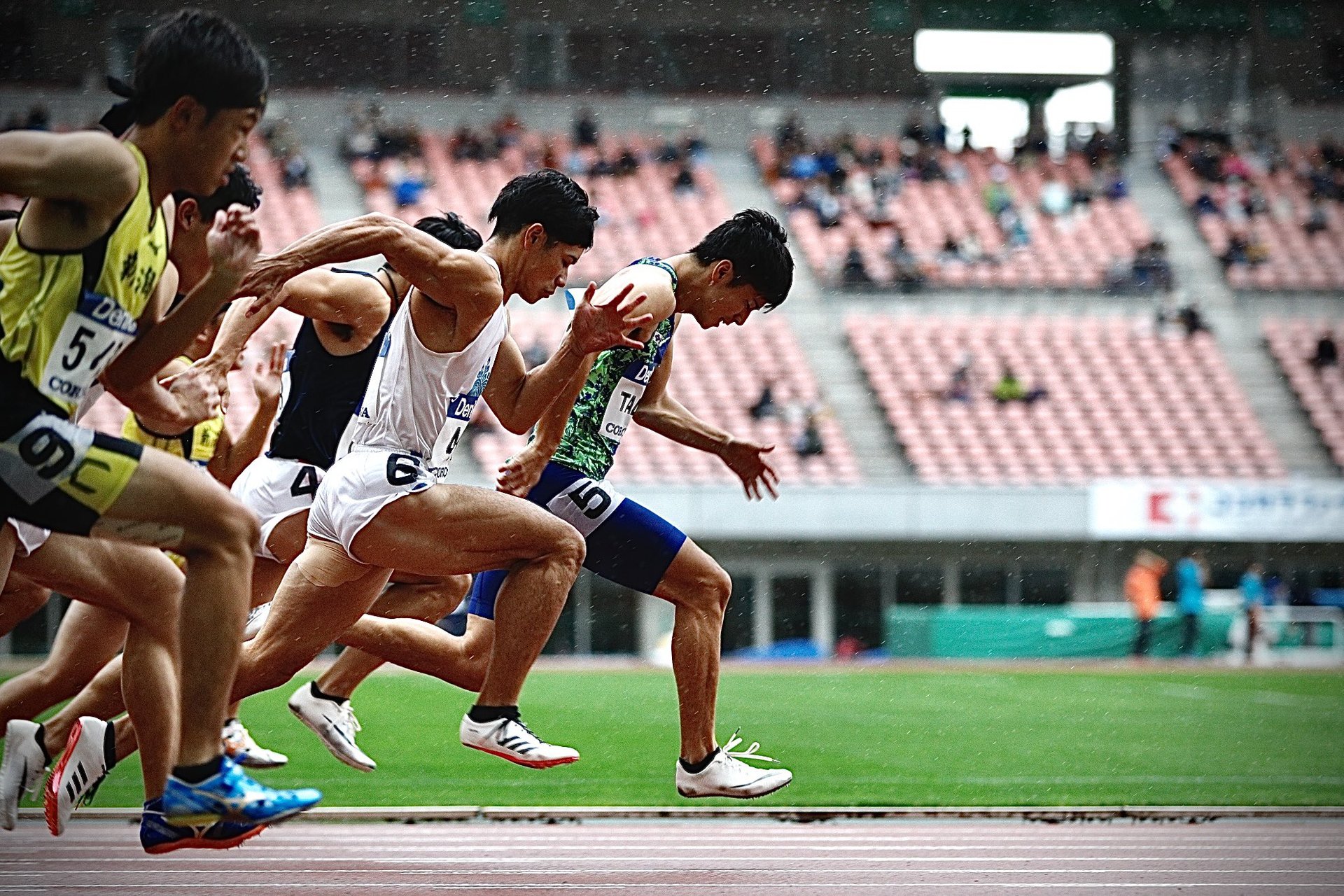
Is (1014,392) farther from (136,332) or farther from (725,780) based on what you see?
Result: (136,332)

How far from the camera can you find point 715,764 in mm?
6242

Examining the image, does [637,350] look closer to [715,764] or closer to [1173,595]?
[715,764]

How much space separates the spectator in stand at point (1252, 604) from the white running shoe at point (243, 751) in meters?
18.4

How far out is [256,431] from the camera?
7035mm

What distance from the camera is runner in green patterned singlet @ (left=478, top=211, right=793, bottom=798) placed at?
20.4 ft

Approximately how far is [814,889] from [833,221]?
24237 millimetres

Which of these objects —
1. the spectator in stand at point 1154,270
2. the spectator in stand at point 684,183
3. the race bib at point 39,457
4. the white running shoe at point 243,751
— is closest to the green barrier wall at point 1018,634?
the spectator in stand at point 1154,270

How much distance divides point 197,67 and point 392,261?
46.2 inches

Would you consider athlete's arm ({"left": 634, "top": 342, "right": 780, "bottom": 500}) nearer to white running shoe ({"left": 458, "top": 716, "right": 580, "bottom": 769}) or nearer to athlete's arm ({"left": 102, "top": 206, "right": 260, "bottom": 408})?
white running shoe ({"left": 458, "top": 716, "right": 580, "bottom": 769})

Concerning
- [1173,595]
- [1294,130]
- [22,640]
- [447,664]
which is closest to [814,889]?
[447,664]

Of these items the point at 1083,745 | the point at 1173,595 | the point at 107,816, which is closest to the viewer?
the point at 107,816

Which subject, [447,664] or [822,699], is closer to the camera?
[447,664]

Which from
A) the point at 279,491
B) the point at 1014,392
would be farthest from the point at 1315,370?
the point at 279,491

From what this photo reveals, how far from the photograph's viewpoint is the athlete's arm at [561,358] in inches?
215
